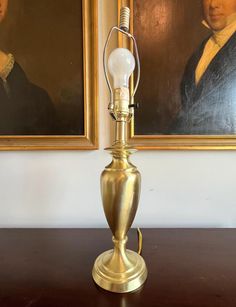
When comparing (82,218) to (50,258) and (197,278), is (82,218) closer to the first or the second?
(50,258)

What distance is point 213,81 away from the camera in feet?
2.49

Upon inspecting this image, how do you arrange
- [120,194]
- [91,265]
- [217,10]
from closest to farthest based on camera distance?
[120,194]
[91,265]
[217,10]

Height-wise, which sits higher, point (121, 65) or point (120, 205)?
point (121, 65)

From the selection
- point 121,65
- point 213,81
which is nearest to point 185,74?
point 213,81

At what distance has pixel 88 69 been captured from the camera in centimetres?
76

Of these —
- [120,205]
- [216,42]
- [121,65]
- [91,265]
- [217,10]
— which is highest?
[217,10]

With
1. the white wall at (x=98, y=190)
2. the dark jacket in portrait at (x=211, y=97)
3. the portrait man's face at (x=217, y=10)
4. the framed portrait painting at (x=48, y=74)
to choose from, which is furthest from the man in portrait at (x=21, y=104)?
the portrait man's face at (x=217, y=10)

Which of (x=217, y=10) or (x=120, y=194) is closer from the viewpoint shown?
(x=120, y=194)

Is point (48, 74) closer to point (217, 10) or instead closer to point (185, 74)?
point (185, 74)

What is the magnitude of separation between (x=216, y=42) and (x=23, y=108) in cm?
75

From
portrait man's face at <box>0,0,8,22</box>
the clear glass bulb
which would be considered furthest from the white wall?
portrait man's face at <box>0,0,8,22</box>

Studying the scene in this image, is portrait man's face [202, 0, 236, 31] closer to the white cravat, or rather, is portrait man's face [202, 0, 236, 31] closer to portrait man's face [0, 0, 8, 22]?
the white cravat

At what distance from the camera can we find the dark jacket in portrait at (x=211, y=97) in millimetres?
752

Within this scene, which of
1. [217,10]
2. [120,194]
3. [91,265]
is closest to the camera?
[120,194]
